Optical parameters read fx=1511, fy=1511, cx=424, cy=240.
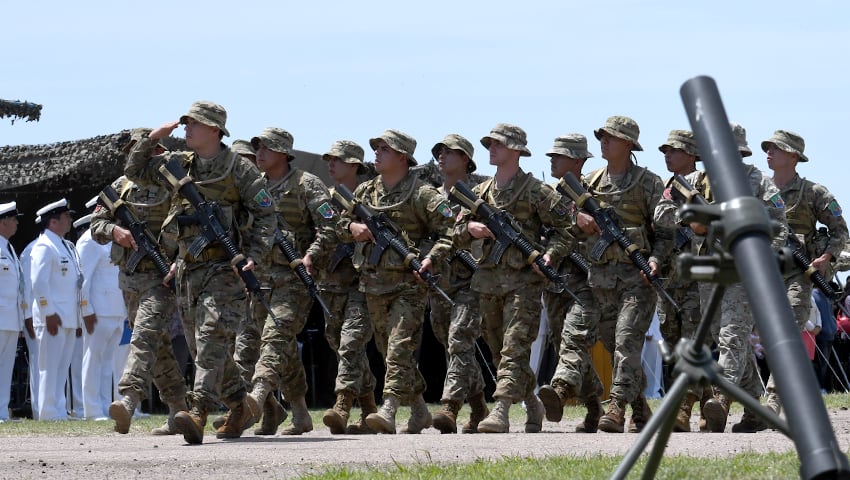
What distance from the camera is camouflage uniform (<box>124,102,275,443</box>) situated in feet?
32.0

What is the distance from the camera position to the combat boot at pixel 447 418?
456 inches

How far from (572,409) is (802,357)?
13161 mm

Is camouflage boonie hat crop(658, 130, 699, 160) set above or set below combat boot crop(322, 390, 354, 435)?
above

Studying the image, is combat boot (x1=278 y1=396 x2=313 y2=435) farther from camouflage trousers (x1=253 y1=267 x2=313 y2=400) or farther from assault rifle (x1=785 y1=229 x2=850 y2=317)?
assault rifle (x1=785 y1=229 x2=850 y2=317)

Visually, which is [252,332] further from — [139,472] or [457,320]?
[139,472]

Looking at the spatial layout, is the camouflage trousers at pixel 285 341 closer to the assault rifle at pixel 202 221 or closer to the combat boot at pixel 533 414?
the assault rifle at pixel 202 221

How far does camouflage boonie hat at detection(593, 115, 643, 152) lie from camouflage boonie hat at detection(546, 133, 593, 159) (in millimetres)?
518

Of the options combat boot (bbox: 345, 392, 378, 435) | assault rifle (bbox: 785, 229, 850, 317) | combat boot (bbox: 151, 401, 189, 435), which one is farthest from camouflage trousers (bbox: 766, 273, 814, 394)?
combat boot (bbox: 151, 401, 189, 435)

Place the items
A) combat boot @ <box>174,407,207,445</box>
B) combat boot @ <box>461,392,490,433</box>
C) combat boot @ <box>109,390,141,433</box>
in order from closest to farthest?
combat boot @ <box>174,407,207,445</box>, combat boot @ <box>109,390,141,433</box>, combat boot @ <box>461,392,490,433</box>

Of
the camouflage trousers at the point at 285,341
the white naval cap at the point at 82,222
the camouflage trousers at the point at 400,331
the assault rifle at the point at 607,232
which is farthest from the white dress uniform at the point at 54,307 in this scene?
the assault rifle at the point at 607,232

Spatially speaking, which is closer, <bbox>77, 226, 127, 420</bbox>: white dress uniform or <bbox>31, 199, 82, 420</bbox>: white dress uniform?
<bbox>31, 199, 82, 420</bbox>: white dress uniform

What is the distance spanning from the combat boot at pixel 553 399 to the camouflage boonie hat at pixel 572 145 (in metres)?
2.07

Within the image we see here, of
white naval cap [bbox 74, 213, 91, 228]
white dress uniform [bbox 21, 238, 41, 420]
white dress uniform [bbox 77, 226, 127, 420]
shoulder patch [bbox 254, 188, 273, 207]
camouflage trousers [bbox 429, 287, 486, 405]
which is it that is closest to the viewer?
shoulder patch [bbox 254, 188, 273, 207]

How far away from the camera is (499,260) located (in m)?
11.3
